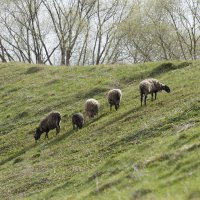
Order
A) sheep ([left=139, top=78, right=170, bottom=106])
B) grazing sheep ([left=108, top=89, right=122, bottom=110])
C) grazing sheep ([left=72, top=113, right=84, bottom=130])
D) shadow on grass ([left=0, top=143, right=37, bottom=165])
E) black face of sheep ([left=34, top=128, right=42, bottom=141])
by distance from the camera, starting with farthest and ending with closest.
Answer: grazing sheep ([left=108, top=89, right=122, bottom=110]) < black face of sheep ([left=34, top=128, right=42, bottom=141]) < grazing sheep ([left=72, top=113, right=84, bottom=130]) < sheep ([left=139, top=78, right=170, bottom=106]) < shadow on grass ([left=0, top=143, right=37, bottom=165])

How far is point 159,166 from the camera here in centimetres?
1366

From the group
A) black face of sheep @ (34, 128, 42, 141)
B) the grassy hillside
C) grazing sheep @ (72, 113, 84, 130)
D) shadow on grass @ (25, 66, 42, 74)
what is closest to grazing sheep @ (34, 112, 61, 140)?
black face of sheep @ (34, 128, 42, 141)

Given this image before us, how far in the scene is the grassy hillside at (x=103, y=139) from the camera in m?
13.2

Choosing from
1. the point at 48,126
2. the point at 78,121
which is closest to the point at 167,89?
the point at 78,121

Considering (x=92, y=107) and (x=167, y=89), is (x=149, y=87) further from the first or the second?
(x=92, y=107)

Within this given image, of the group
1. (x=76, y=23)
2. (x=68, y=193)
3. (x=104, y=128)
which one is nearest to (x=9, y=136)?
(x=104, y=128)

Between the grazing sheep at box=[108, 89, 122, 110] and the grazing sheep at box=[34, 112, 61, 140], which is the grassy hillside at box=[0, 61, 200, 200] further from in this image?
the grazing sheep at box=[108, 89, 122, 110]

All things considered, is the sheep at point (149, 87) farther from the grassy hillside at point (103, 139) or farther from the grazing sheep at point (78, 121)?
the grazing sheep at point (78, 121)

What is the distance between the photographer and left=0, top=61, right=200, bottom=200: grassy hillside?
521 inches

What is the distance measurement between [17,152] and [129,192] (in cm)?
1594

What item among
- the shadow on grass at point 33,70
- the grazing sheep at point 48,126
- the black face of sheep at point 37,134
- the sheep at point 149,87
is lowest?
the black face of sheep at point 37,134

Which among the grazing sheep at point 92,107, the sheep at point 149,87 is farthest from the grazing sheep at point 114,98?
the sheep at point 149,87

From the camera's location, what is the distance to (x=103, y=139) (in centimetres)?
2309

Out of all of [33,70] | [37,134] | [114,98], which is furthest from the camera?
[33,70]
